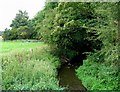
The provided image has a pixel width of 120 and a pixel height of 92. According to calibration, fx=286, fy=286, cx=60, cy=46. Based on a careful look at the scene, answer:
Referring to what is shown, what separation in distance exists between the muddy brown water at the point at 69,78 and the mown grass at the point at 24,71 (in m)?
0.40

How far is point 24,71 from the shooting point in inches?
157

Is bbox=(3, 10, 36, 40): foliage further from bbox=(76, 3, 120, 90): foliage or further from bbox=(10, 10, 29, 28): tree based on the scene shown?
bbox=(76, 3, 120, 90): foliage

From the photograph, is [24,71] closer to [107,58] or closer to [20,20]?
[20,20]

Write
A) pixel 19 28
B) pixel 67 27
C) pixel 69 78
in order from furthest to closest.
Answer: pixel 67 27
pixel 69 78
pixel 19 28

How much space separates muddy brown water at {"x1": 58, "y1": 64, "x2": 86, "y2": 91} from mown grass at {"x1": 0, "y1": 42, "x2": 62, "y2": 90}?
0.40 metres

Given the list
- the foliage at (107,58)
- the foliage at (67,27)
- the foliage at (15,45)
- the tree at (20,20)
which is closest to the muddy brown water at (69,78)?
the foliage at (107,58)

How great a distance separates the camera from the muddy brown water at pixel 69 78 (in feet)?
14.9

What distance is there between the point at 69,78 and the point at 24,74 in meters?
1.35

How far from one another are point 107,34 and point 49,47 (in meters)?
1.86

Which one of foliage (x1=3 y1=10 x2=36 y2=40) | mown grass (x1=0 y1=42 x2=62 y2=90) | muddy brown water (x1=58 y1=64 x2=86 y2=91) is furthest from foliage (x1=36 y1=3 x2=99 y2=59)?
foliage (x1=3 y1=10 x2=36 y2=40)

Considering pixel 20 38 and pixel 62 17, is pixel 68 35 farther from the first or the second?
pixel 20 38

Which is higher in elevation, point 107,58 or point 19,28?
point 19,28

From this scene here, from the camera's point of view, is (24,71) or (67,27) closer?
(24,71)

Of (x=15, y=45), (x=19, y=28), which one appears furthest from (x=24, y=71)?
(x=19, y=28)
